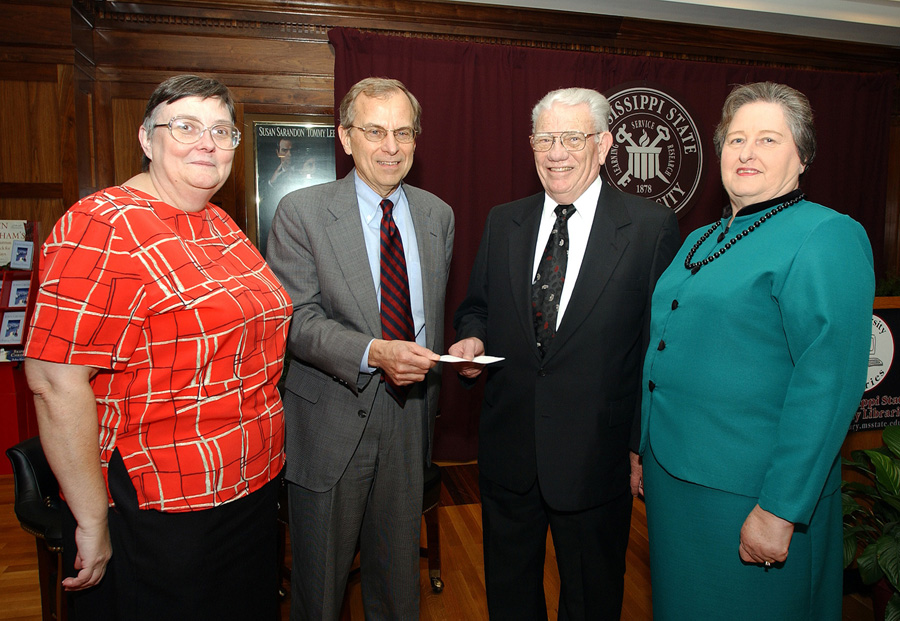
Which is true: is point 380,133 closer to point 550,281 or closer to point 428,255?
point 428,255

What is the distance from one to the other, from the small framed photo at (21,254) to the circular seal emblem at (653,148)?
→ 161 inches

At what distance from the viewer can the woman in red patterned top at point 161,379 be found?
3.84 ft

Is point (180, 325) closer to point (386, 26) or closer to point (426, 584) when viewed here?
point (426, 584)

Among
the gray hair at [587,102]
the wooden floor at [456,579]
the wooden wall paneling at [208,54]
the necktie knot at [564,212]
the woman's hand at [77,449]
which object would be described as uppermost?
the wooden wall paneling at [208,54]

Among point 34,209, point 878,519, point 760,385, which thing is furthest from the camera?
point 34,209

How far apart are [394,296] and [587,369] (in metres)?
0.62

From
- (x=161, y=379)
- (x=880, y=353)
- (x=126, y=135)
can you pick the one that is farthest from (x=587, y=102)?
(x=126, y=135)

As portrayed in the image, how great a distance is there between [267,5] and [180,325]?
3.44m

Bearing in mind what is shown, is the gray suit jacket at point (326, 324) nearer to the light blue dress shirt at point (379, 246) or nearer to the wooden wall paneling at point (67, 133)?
the light blue dress shirt at point (379, 246)

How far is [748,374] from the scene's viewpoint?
1.33 metres

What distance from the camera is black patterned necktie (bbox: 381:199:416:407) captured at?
175 cm

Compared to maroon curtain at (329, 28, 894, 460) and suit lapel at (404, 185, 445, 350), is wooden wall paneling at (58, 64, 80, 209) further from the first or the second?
suit lapel at (404, 185, 445, 350)

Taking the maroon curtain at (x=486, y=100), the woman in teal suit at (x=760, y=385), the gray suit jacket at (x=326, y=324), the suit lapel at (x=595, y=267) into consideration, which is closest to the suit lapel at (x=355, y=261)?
the gray suit jacket at (x=326, y=324)

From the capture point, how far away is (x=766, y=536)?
1269mm
